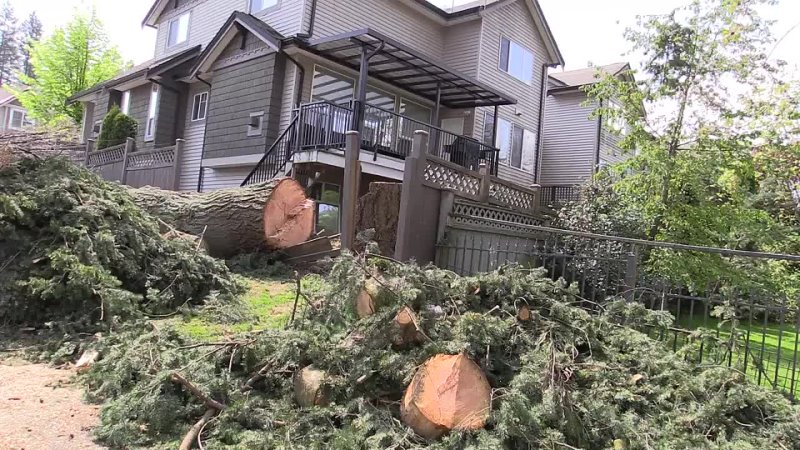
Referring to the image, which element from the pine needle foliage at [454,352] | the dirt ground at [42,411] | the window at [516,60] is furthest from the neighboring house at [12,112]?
the pine needle foliage at [454,352]

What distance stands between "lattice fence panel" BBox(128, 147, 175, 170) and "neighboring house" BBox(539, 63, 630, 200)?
14644 millimetres

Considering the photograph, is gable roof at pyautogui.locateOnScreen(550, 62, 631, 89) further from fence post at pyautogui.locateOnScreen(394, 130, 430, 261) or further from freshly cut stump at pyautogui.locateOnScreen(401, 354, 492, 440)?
freshly cut stump at pyautogui.locateOnScreen(401, 354, 492, 440)

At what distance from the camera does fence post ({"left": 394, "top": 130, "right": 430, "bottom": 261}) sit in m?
6.36

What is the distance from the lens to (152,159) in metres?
17.6

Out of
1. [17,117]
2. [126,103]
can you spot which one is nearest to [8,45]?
[17,117]

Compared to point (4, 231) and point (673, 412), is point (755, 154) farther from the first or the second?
point (4, 231)

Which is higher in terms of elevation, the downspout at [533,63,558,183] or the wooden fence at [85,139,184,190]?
the downspout at [533,63,558,183]

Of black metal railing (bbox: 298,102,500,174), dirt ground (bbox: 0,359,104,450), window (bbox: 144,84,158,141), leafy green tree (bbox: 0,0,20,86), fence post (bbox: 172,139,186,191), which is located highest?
leafy green tree (bbox: 0,0,20,86)

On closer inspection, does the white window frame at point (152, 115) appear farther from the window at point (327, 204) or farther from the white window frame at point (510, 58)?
the white window frame at point (510, 58)

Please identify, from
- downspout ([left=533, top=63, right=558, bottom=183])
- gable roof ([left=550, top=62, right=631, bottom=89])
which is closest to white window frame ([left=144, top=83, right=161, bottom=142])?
downspout ([left=533, top=63, right=558, bottom=183])

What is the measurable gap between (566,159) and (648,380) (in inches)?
849

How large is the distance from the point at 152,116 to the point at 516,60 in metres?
13.7

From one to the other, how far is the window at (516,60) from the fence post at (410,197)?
13.5m

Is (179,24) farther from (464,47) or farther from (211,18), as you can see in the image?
(464,47)
